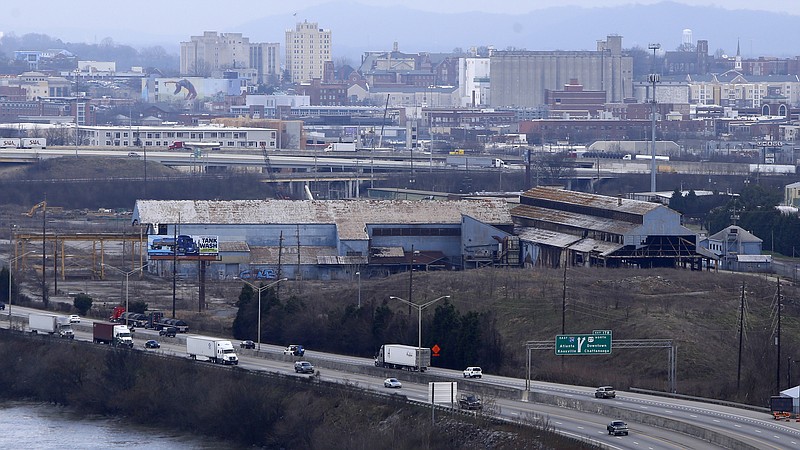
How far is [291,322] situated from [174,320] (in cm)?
406

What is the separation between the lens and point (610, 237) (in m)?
60.2

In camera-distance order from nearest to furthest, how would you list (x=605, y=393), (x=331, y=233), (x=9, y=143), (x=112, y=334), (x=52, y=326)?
1. (x=605, y=393)
2. (x=112, y=334)
3. (x=52, y=326)
4. (x=331, y=233)
5. (x=9, y=143)

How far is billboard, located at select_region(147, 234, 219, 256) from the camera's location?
199 ft

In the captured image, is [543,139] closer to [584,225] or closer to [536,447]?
[584,225]

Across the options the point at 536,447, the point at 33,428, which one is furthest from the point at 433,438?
the point at 33,428

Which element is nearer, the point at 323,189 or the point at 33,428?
the point at 33,428

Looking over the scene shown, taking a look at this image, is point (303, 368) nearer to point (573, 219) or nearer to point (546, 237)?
point (546, 237)

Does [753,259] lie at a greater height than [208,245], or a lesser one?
lesser

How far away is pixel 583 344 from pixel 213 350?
342 inches

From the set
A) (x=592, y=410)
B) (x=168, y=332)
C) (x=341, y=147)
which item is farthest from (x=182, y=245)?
(x=341, y=147)

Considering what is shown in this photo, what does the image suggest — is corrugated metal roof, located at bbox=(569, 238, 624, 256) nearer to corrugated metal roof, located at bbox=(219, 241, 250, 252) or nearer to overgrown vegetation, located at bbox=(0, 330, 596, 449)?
corrugated metal roof, located at bbox=(219, 241, 250, 252)

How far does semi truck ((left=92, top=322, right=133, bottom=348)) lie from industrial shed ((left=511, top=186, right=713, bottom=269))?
702 inches

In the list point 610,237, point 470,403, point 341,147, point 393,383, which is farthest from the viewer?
point 341,147

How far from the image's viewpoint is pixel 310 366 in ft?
137
